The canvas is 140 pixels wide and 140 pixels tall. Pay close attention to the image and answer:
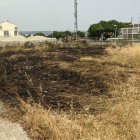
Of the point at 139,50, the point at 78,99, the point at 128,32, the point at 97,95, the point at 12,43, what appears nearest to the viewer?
the point at 78,99

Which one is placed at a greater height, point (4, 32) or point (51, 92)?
point (4, 32)

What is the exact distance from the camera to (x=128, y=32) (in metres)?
64.0

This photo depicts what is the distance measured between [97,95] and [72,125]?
6.83 ft

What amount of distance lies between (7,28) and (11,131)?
70512 mm

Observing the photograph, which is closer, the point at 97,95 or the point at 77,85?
the point at 97,95

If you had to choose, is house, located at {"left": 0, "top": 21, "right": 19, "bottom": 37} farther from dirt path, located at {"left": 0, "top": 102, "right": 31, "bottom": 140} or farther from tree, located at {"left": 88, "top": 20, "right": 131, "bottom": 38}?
dirt path, located at {"left": 0, "top": 102, "right": 31, "bottom": 140}

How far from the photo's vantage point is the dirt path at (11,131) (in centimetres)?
295

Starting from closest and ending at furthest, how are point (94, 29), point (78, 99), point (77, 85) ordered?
point (78, 99), point (77, 85), point (94, 29)

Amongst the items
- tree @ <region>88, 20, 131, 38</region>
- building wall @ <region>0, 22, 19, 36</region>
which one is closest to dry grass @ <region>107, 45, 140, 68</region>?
tree @ <region>88, 20, 131, 38</region>

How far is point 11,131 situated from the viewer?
311 cm

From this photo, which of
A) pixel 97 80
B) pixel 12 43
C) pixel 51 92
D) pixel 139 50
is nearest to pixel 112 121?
pixel 51 92

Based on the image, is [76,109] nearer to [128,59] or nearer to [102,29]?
[128,59]

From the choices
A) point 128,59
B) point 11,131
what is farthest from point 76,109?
point 128,59

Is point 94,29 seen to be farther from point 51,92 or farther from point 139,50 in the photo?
point 51,92
